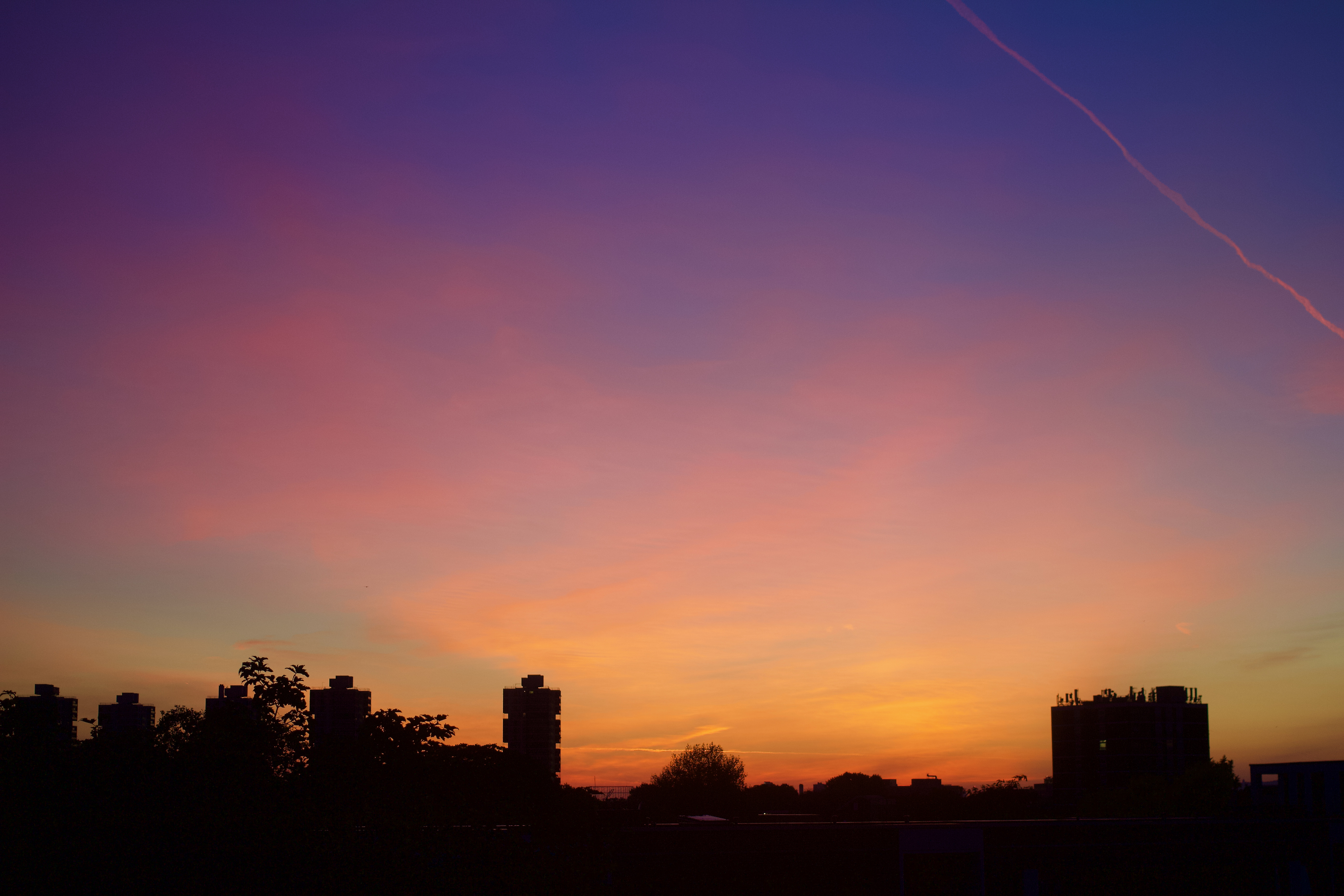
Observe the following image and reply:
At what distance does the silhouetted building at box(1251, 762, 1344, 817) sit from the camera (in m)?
89.8

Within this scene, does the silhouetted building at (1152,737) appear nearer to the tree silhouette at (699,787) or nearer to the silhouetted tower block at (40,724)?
the tree silhouette at (699,787)

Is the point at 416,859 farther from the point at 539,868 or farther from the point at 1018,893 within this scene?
the point at 1018,893

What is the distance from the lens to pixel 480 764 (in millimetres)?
26375

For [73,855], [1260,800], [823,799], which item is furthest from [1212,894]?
[823,799]

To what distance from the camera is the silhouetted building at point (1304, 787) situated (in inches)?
3533

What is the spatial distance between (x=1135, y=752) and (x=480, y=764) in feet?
642

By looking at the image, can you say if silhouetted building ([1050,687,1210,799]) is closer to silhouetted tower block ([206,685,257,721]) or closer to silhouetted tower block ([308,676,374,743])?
silhouetted tower block ([308,676,374,743])

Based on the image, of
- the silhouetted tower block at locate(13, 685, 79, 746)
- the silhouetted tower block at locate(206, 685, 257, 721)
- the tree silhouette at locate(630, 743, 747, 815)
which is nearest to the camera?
the silhouetted tower block at locate(206, 685, 257, 721)

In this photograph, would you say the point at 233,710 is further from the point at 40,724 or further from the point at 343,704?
the point at 343,704

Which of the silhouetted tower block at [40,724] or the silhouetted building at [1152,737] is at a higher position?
the silhouetted tower block at [40,724]

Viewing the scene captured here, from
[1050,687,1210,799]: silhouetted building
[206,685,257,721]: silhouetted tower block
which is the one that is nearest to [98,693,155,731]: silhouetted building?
[206,685,257,721]: silhouetted tower block


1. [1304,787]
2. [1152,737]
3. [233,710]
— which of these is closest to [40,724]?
[233,710]

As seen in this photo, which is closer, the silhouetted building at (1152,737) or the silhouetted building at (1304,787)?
the silhouetted building at (1304,787)

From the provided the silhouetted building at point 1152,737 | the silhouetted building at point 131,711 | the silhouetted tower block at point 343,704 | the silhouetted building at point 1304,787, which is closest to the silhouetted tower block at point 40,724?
the silhouetted tower block at point 343,704
